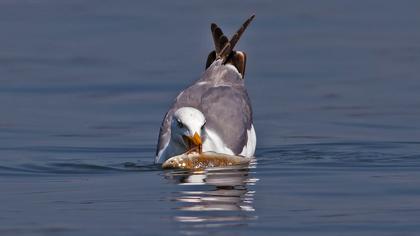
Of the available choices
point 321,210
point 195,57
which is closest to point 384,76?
point 195,57

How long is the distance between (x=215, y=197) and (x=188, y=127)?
76.9 inches

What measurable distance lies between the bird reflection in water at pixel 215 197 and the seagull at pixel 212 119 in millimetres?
450

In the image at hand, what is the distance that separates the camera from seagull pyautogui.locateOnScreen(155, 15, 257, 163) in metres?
13.7

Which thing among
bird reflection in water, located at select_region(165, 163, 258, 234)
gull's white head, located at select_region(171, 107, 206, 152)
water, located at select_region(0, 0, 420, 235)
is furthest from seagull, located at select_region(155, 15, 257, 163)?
bird reflection in water, located at select_region(165, 163, 258, 234)

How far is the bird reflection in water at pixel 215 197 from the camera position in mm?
10625

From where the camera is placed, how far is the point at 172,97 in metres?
17.6

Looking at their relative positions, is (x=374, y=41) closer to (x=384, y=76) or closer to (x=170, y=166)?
(x=384, y=76)

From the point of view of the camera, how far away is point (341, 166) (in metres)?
13.6

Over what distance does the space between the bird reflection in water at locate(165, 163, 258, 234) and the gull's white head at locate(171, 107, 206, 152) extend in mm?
346

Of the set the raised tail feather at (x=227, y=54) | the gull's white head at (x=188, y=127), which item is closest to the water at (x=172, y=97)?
the gull's white head at (x=188, y=127)

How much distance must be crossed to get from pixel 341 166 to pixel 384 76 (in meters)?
5.29

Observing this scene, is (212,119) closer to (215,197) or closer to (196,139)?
(196,139)

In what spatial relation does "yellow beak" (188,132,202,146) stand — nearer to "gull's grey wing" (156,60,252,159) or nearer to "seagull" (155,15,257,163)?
"seagull" (155,15,257,163)

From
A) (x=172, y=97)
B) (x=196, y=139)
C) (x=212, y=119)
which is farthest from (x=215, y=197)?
(x=172, y=97)
